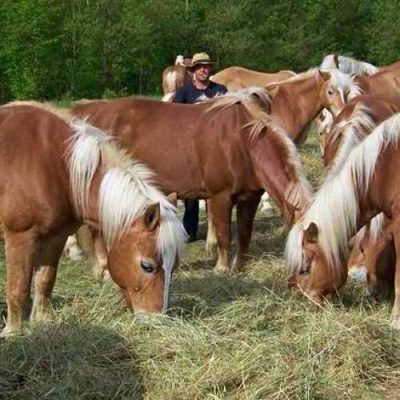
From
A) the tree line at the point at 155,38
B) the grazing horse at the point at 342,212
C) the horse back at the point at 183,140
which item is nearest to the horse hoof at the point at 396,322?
the grazing horse at the point at 342,212

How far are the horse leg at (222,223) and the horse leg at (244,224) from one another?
0.40 feet

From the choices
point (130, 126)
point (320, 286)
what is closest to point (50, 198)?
point (320, 286)

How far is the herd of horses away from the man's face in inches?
40.4

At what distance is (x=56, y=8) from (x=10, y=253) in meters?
25.2

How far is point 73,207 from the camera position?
4.23 metres

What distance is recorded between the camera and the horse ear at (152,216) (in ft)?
12.6

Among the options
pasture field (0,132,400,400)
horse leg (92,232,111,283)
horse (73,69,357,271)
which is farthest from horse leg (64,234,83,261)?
horse (73,69,357,271)

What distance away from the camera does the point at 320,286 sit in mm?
4602

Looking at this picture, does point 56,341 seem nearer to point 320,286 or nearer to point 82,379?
point 82,379

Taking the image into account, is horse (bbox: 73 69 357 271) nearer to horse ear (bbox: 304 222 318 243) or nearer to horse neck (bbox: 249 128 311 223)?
horse neck (bbox: 249 128 311 223)

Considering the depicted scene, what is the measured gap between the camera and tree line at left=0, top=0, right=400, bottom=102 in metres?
25.1

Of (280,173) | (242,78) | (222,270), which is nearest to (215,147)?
(280,173)

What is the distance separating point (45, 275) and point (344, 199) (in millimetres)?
1982

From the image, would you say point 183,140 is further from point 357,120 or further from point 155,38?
point 155,38
